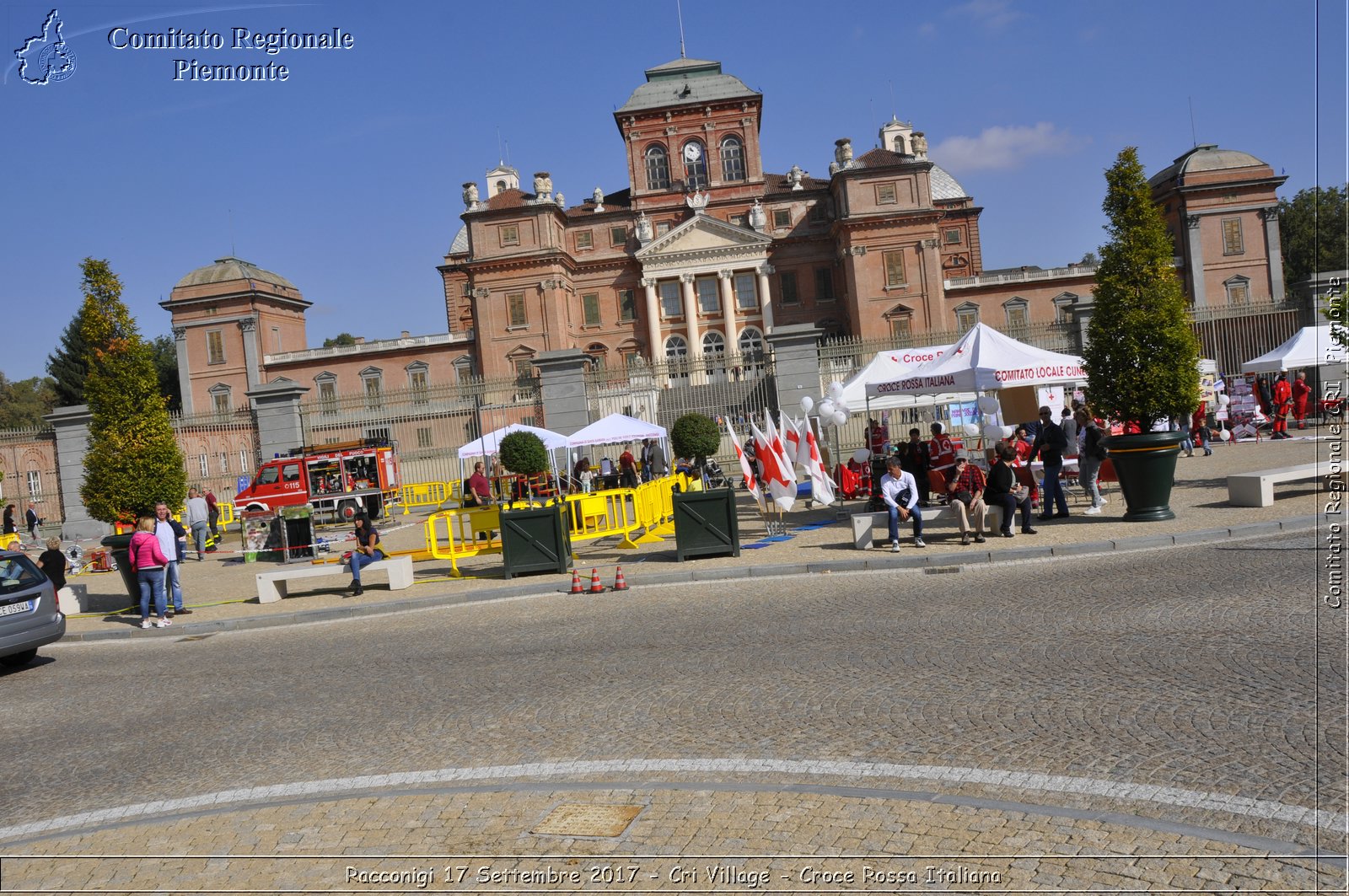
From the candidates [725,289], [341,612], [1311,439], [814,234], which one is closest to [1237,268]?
[814,234]

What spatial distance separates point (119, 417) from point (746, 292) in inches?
1930

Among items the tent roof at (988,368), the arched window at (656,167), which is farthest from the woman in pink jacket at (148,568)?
the arched window at (656,167)

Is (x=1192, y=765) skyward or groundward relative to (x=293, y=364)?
groundward

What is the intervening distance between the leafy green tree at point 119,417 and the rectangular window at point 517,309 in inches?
1732

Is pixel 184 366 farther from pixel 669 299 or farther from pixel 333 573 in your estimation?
pixel 333 573

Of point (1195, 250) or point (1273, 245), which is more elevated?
point (1195, 250)

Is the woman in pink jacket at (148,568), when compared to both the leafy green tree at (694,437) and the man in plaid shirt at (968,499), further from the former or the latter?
the leafy green tree at (694,437)

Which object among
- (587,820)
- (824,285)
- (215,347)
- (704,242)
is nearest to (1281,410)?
(587,820)

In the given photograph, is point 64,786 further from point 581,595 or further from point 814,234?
point 814,234

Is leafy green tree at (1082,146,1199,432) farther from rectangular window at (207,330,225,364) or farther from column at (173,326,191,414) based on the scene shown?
column at (173,326,191,414)

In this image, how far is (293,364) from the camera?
63.3 meters

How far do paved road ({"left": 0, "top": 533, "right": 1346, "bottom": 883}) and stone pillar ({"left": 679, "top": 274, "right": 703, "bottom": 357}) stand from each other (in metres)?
52.0

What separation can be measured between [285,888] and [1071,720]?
4033 mm

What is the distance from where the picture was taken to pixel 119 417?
658 inches
